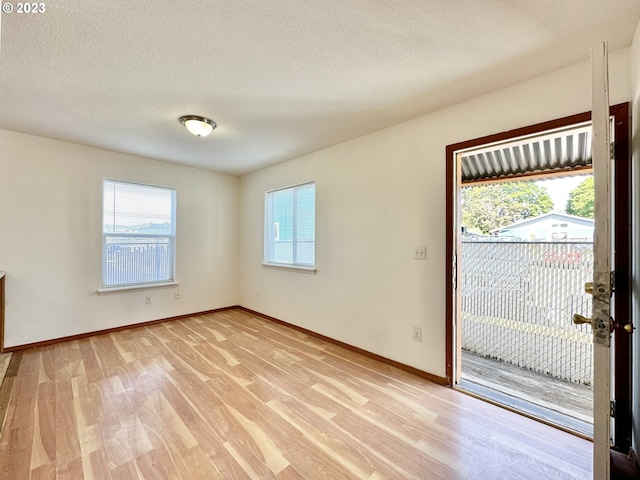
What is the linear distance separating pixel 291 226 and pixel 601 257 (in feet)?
10.9

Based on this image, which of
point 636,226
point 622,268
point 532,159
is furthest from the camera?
point 532,159

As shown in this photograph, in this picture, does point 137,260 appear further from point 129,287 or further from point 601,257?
point 601,257

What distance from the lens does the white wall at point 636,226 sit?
139 centimetres

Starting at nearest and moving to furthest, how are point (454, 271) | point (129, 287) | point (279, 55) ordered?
point (279, 55), point (454, 271), point (129, 287)

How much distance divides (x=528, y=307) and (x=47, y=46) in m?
4.50

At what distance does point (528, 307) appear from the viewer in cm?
290

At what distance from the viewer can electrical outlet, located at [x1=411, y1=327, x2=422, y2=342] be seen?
2.46 m

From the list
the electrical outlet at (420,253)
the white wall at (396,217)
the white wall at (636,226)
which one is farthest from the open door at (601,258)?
the electrical outlet at (420,253)

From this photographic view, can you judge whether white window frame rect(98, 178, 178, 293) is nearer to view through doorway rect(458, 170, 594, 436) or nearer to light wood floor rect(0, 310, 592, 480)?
light wood floor rect(0, 310, 592, 480)

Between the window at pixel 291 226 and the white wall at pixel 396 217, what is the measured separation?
201 mm

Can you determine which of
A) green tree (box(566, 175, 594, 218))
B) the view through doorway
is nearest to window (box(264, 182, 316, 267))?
the view through doorway

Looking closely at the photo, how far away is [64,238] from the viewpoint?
3.17 m

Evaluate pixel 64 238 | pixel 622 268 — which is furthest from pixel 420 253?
pixel 64 238

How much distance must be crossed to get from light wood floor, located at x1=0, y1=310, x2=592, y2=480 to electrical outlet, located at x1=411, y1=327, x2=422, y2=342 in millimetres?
331
